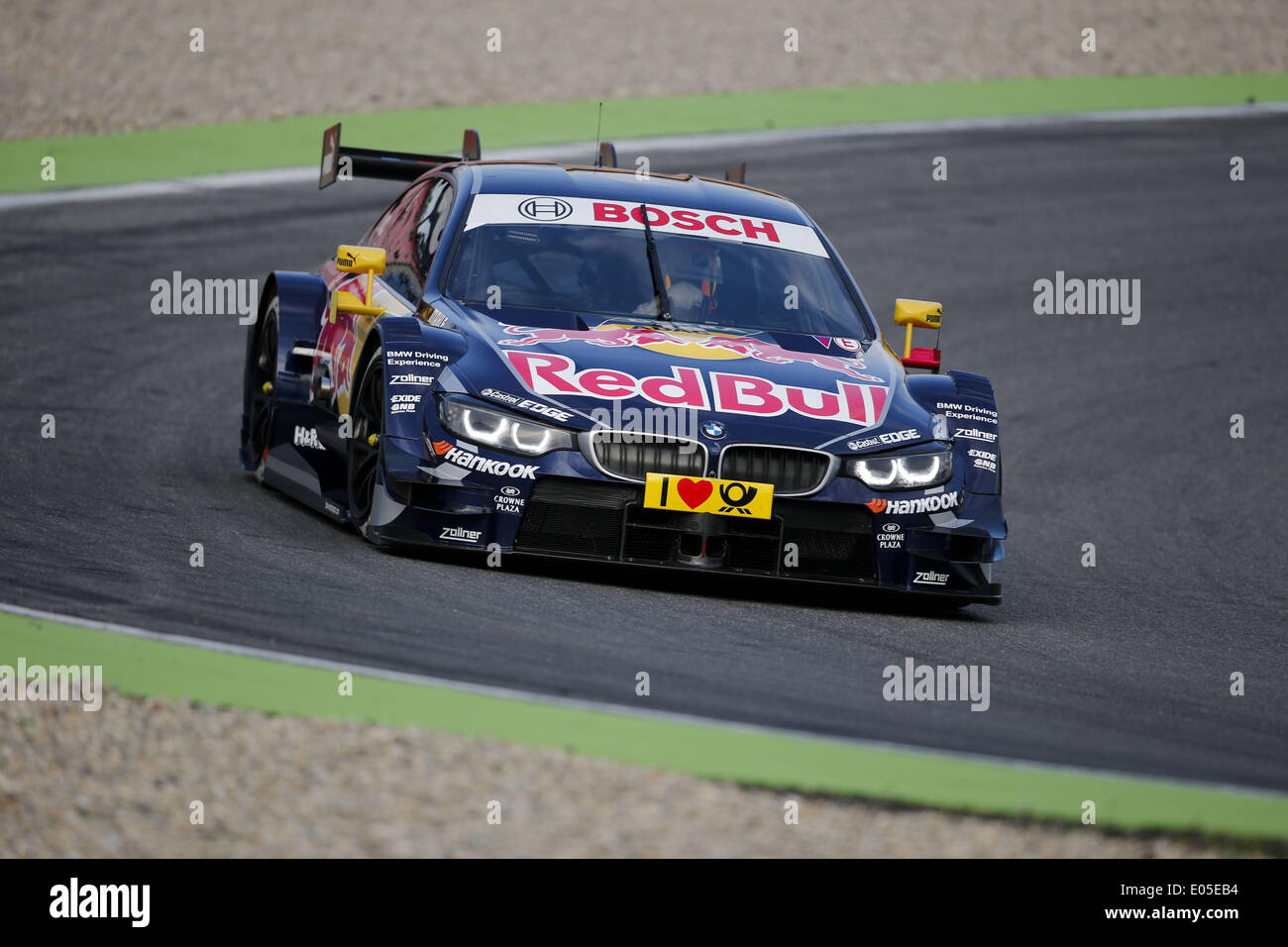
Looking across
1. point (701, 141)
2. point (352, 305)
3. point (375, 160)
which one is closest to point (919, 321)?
point (352, 305)

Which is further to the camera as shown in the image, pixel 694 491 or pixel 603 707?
pixel 694 491

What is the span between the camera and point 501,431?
735cm

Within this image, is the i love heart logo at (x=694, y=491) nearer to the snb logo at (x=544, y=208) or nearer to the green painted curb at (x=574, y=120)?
the snb logo at (x=544, y=208)

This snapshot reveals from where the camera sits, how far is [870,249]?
17188 mm

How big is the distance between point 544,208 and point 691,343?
1.21m

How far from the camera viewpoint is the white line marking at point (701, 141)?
690 inches

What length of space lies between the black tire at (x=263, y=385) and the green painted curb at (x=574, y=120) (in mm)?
8199

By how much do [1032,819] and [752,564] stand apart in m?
2.67

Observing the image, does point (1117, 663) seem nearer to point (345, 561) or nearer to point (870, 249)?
point (345, 561)

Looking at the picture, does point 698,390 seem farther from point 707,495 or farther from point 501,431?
point 501,431

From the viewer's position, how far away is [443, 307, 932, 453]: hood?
24.2 ft

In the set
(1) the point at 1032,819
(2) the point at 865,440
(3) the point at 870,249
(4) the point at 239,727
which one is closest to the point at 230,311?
(3) the point at 870,249
